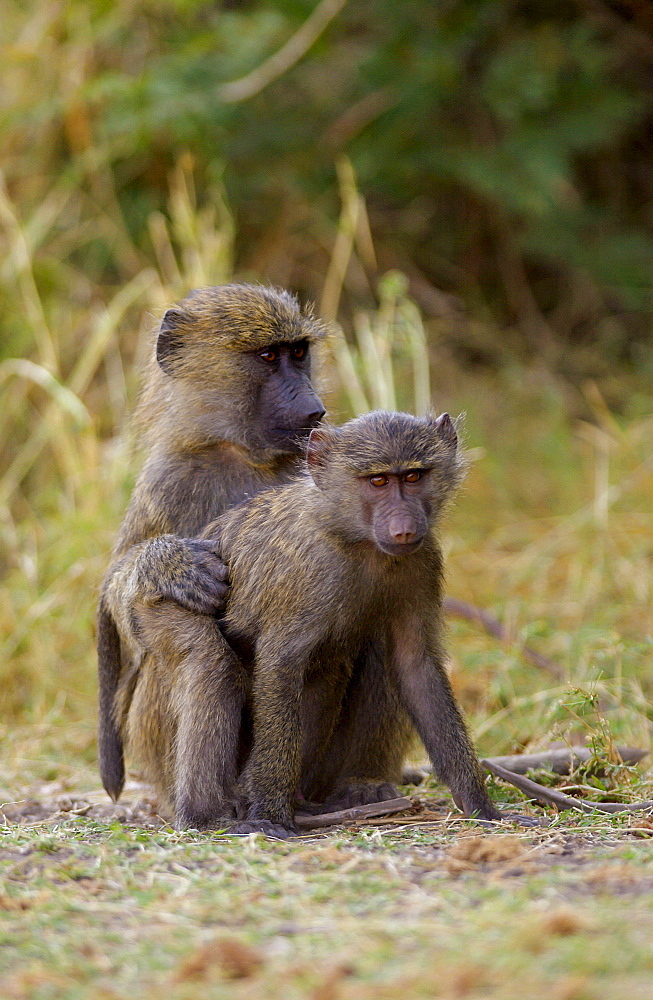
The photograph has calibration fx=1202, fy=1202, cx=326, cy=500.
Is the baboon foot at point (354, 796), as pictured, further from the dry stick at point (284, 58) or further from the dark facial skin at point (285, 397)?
the dry stick at point (284, 58)

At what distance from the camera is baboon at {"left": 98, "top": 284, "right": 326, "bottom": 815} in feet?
12.6

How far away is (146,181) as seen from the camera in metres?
8.82

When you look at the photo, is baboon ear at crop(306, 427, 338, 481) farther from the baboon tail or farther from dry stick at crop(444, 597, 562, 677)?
dry stick at crop(444, 597, 562, 677)

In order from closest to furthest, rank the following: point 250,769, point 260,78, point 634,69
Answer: point 250,769 < point 260,78 < point 634,69

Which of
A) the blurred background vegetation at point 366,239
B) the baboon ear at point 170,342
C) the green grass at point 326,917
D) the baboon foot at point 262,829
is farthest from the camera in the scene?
the blurred background vegetation at point 366,239

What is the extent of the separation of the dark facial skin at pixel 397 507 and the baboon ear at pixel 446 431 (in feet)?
0.63

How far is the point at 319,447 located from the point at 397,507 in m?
0.39

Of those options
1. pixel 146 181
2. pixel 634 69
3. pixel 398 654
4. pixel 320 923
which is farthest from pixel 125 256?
pixel 320 923

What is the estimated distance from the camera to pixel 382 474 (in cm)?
366

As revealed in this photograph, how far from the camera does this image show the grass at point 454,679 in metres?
2.18

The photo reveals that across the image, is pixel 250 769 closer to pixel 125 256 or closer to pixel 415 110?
pixel 125 256

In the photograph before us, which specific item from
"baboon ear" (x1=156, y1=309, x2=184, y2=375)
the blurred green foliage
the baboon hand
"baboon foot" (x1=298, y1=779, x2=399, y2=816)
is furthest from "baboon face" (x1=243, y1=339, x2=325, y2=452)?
the blurred green foliage

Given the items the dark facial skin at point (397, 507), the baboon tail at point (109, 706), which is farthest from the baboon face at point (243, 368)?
the baboon tail at point (109, 706)

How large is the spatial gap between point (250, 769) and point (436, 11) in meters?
6.44
